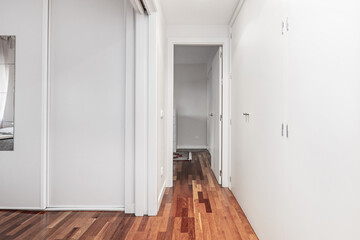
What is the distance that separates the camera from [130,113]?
2.95 meters

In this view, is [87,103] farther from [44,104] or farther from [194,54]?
[194,54]

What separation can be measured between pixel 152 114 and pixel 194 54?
444cm

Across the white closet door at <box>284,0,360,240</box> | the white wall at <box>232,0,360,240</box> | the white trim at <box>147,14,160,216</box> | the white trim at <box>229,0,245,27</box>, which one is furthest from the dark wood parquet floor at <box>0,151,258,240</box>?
the white trim at <box>229,0,245,27</box>

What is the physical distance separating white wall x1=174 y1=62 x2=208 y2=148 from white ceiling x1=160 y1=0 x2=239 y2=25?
4225mm

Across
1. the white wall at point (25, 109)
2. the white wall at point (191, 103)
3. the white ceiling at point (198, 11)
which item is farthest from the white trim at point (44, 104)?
the white wall at point (191, 103)

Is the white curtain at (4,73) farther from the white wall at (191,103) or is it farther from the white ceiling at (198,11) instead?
the white wall at (191,103)

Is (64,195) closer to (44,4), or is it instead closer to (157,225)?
(157,225)

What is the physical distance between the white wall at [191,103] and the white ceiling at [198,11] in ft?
13.9

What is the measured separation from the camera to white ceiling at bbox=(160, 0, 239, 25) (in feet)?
10.9

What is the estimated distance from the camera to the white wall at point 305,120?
42.9 inches

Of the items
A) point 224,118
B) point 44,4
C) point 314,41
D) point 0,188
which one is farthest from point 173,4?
point 0,188

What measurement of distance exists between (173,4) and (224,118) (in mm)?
1715

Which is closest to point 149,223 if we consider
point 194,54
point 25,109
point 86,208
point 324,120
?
point 86,208

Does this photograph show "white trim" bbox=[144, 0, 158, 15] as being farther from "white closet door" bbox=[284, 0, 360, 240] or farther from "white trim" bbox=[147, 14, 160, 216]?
"white closet door" bbox=[284, 0, 360, 240]
